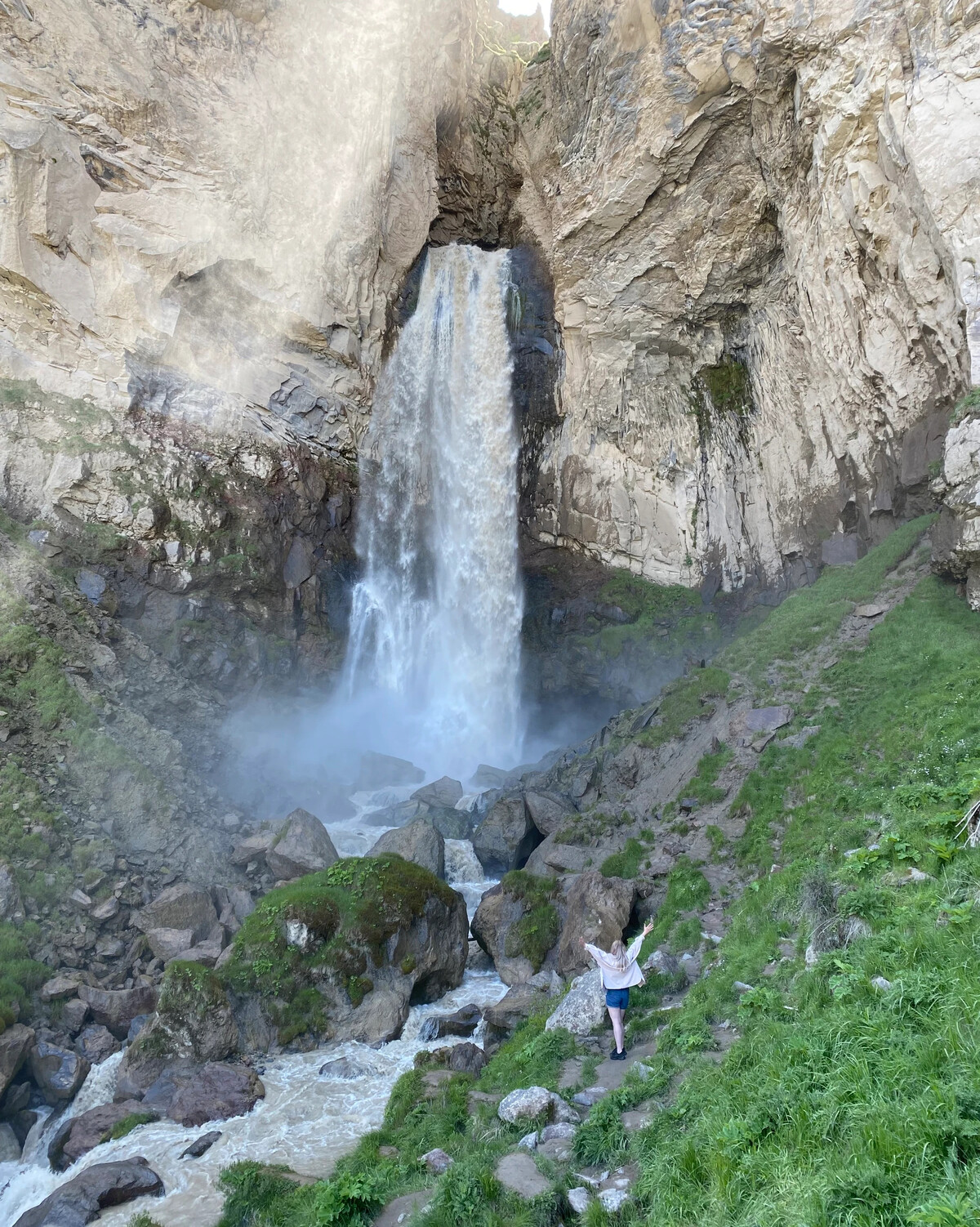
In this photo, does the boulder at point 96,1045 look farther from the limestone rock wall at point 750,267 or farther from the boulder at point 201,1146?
the limestone rock wall at point 750,267

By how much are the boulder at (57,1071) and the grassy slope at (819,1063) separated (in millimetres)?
4456

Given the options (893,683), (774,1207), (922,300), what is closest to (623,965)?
(774,1207)

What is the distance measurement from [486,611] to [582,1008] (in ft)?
74.9

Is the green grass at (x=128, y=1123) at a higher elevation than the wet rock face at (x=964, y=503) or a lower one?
lower

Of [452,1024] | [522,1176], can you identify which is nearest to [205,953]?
[452,1024]

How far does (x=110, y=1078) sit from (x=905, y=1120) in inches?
475

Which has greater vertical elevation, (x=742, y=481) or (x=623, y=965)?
(x=742, y=481)

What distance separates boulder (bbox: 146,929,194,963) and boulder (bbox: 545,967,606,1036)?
304 inches

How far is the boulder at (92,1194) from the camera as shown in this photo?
819 centimetres

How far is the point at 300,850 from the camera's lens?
16844 millimetres

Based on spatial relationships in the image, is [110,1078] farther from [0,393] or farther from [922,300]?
[922,300]

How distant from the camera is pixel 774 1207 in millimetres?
3740

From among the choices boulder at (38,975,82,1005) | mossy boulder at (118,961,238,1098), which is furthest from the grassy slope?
boulder at (38,975,82,1005)

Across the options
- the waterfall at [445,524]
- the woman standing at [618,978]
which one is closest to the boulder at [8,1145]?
the woman standing at [618,978]
